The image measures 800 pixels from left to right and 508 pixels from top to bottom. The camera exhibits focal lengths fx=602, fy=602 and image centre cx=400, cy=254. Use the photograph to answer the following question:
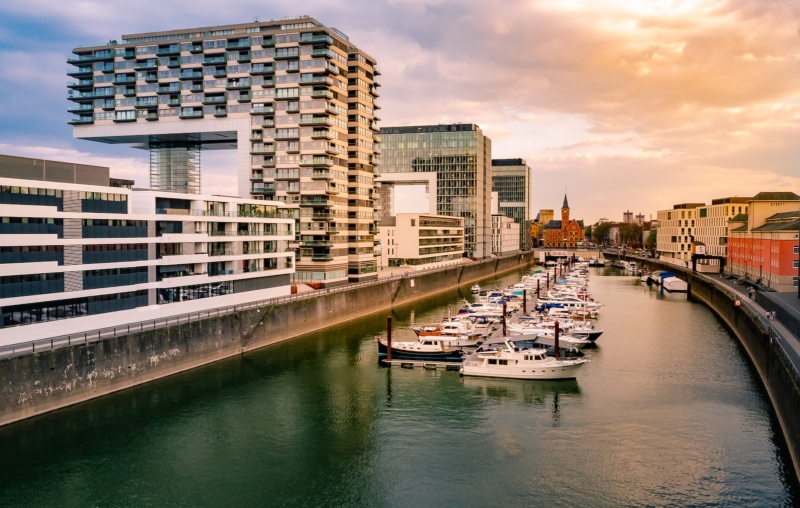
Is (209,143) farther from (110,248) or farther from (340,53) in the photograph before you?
(110,248)

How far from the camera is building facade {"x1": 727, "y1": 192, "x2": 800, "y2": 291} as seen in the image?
9781cm

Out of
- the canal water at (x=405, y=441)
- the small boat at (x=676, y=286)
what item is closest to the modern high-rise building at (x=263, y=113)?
the canal water at (x=405, y=441)

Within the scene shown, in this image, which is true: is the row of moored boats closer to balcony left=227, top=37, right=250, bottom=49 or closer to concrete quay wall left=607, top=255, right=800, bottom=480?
concrete quay wall left=607, top=255, right=800, bottom=480

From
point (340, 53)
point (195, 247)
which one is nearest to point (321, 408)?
point (195, 247)

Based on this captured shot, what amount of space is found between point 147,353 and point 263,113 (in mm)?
62686

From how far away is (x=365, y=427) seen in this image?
48438 mm

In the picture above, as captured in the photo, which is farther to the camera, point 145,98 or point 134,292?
point 145,98

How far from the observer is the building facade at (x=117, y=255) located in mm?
50906

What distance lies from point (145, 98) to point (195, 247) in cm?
5633

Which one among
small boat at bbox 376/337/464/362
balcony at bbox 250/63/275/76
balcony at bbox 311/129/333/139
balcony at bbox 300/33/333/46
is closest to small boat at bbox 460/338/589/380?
small boat at bbox 376/337/464/362

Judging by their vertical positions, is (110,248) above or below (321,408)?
above

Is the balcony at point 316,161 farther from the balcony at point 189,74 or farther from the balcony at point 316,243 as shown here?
the balcony at point 189,74

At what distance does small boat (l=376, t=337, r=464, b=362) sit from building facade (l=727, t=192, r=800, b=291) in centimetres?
6236

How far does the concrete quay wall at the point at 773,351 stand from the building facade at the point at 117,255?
58862 mm
